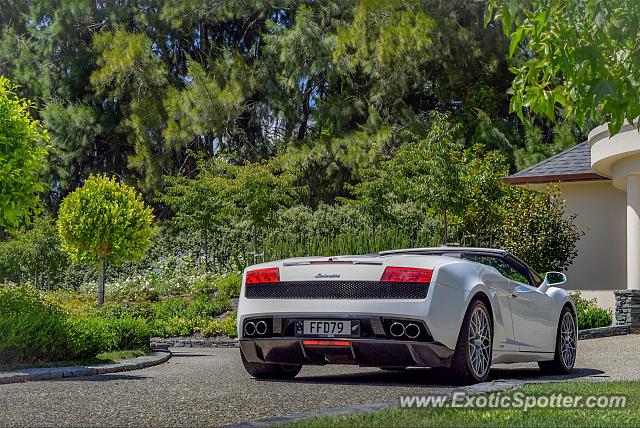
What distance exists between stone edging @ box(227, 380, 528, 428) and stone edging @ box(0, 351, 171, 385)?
4280mm

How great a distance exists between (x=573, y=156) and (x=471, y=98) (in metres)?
12.5

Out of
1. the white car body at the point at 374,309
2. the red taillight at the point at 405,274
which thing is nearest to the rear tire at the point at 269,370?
the white car body at the point at 374,309

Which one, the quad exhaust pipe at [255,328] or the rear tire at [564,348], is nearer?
the quad exhaust pipe at [255,328]

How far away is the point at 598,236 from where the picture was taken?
2402 centimetres

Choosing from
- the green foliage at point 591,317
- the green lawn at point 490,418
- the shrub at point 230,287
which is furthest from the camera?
the shrub at point 230,287

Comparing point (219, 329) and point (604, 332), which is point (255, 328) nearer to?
point (219, 329)

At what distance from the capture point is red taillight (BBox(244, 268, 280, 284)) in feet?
29.5

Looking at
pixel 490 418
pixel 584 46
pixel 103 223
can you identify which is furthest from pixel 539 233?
pixel 490 418

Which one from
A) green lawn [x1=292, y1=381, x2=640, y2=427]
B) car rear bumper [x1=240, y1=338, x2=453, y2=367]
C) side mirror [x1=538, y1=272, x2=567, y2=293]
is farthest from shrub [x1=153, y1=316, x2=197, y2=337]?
green lawn [x1=292, y1=381, x2=640, y2=427]

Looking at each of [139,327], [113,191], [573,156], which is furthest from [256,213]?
[139,327]

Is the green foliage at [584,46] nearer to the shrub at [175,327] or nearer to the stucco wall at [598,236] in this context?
the shrub at [175,327]

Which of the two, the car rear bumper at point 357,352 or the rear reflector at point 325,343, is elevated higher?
the rear reflector at point 325,343

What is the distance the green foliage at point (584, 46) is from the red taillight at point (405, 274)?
2055mm

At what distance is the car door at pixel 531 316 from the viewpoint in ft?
31.4
